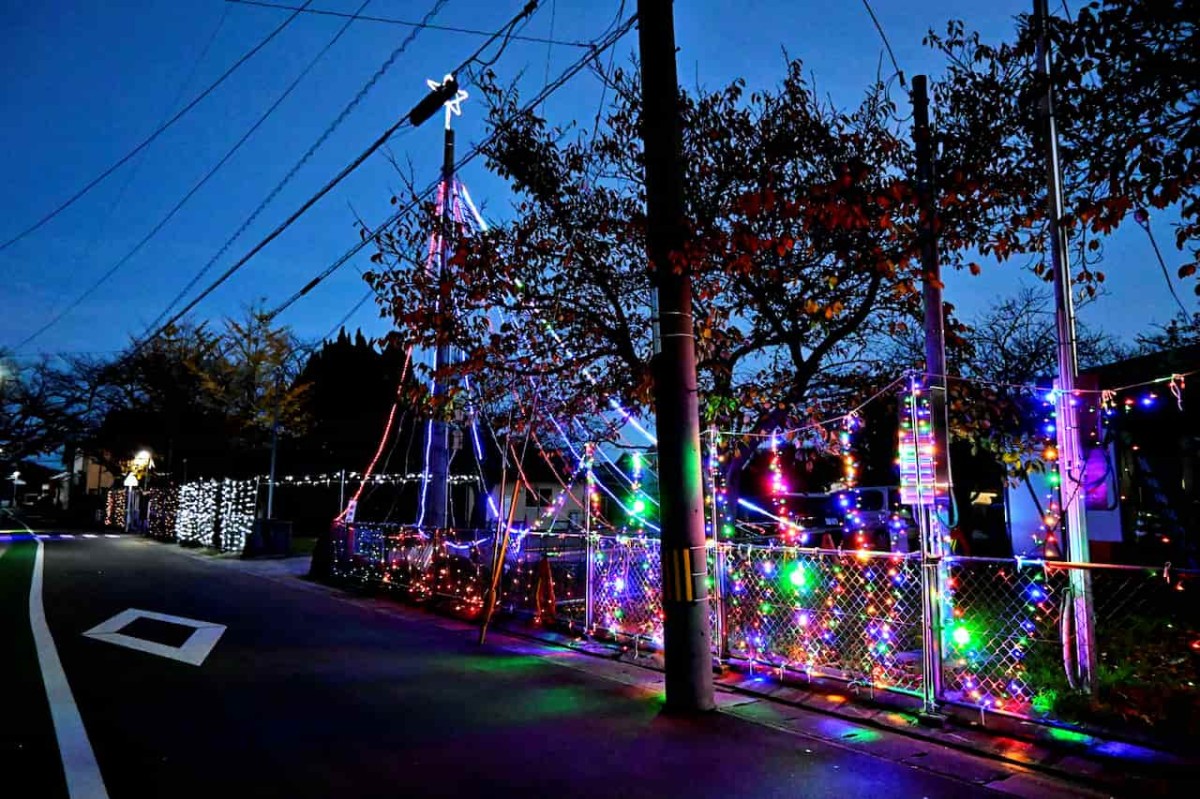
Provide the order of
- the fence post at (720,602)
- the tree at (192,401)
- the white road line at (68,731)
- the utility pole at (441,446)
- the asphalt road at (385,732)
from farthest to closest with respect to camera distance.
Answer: the tree at (192,401) < the utility pole at (441,446) < the fence post at (720,602) < the asphalt road at (385,732) < the white road line at (68,731)

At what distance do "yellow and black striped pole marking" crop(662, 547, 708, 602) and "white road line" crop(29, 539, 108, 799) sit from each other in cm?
416

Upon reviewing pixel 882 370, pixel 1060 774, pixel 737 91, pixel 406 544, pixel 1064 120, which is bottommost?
pixel 1060 774

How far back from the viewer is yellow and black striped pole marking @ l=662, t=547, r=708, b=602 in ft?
22.1

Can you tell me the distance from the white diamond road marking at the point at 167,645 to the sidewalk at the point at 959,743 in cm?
450

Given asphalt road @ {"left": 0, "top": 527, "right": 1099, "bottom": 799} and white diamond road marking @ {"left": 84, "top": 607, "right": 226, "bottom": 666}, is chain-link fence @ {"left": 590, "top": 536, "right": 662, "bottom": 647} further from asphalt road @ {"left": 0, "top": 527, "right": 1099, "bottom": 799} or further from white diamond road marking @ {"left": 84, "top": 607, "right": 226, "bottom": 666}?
white diamond road marking @ {"left": 84, "top": 607, "right": 226, "bottom": 666}

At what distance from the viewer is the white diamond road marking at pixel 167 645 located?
348 inches

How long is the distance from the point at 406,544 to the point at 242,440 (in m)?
26.3

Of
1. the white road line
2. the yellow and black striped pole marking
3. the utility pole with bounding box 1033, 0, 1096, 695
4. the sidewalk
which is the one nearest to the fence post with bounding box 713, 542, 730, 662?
the sidewalk

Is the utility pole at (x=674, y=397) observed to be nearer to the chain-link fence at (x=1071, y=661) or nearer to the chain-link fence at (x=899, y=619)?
the chain-link fence at (x=899, y=619)

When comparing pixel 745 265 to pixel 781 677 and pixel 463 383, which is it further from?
pixel 463 383

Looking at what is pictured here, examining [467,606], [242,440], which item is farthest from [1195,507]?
[242,440]

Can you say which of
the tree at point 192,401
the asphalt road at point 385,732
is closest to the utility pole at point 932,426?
the asphalt road at point 385,732

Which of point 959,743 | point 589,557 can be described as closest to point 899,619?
point 959,743

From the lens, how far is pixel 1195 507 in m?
12.7
